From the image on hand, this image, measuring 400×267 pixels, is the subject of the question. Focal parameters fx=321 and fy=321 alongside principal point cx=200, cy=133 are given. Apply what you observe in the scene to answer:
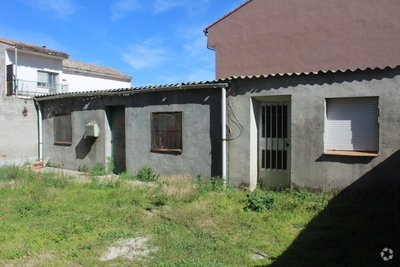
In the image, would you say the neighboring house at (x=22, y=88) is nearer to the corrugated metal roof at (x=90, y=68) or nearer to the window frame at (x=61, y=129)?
the window frame at (x=61, y=129)

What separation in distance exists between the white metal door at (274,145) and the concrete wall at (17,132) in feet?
32.2

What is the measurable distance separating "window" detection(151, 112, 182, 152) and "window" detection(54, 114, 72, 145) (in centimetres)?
430

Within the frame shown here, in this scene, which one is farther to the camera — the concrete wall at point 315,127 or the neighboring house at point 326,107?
the neighboring house at point 326,107

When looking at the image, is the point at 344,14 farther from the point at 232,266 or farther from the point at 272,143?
the point at 232,266

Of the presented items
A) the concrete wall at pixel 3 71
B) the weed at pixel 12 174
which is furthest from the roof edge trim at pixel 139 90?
the concrete wall at pixel 3 71

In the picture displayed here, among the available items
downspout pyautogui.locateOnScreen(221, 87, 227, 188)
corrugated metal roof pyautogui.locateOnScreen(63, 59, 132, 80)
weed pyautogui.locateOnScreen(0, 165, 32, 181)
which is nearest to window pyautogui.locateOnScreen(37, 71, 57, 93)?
corrugated metal roof pyautogui.locateOnScreen(63, 59, 132, 80)

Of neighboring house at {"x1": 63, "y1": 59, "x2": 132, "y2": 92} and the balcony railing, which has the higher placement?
neighboring house at {"x1": 63, "y1": 59, "x2": 132, "y2": 92}

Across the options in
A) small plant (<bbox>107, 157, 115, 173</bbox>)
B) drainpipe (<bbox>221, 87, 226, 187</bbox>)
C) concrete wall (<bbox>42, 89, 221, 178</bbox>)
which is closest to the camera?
drainpipe (<bbox>221, 87, 226, 187</bbox>)

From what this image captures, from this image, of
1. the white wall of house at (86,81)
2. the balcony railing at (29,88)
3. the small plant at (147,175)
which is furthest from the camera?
the white wall of house at (86,81)

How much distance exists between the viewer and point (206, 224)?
5.66m

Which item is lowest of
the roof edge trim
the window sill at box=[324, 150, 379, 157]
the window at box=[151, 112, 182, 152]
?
the window sill at box=[324, 150, 379, 157]

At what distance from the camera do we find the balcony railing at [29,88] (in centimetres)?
1702

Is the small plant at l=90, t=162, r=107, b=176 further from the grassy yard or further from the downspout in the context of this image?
the downspout

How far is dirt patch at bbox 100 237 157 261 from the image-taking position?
4383 millimetres
